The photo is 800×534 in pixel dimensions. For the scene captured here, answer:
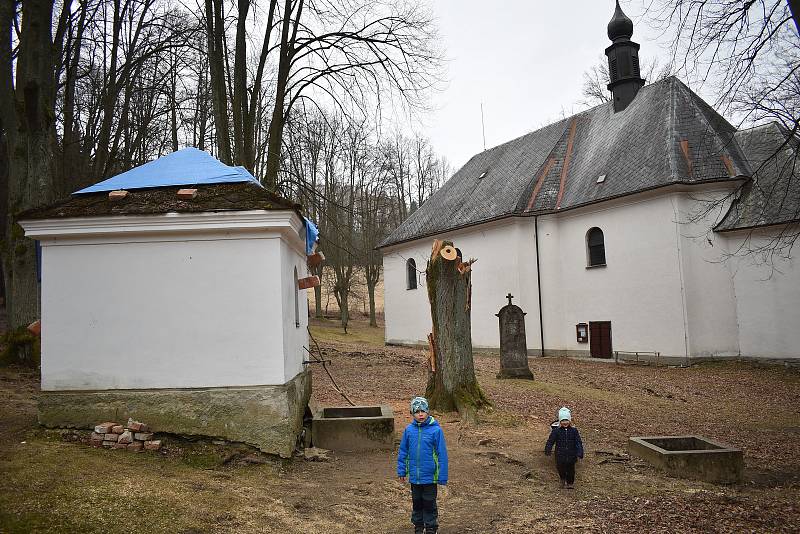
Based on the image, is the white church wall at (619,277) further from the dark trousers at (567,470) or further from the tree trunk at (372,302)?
the tree trunk at (372,302)

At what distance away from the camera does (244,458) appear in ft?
23.1

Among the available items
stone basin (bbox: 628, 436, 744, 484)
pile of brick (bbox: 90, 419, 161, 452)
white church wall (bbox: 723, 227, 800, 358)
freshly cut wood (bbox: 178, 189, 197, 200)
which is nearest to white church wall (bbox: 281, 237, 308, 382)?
freshly cut wood (bbox: 178, 189, 197, 200)

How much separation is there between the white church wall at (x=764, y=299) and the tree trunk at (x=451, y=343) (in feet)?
37.9

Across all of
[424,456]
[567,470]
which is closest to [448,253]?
[567,470]

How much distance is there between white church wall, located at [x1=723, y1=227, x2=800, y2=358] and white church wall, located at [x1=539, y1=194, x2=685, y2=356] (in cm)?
191

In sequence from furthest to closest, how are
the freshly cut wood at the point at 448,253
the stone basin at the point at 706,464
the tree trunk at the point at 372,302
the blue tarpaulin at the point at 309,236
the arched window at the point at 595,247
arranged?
the tree trunk at the point at 372,302, the arched window at the point at 595,247, the freshly cut wood at the point at 448,253, the blue tarpaulin at the point at 309,236, the stone basin at the point at 706,464

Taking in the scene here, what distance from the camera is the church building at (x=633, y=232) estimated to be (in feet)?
60.3

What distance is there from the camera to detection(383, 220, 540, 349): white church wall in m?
23.2

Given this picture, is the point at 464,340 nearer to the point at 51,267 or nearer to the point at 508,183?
the point at 51,267

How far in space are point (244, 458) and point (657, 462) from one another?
5.25 metres

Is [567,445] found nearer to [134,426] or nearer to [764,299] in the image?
[134,426]

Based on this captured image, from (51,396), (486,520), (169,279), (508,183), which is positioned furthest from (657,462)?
(508,183)

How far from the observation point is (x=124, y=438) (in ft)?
22.5

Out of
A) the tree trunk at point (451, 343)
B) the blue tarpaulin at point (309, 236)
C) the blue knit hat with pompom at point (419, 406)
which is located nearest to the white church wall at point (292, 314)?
the blue tarpaulin at point (309, 236)
